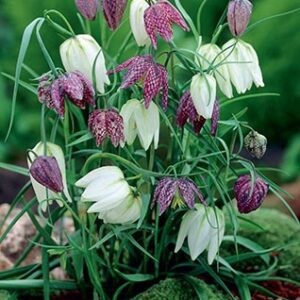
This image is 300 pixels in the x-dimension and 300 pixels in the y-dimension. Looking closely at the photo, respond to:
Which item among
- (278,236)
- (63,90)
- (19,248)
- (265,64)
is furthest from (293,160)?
(63,90)

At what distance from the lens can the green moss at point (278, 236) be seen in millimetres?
1804

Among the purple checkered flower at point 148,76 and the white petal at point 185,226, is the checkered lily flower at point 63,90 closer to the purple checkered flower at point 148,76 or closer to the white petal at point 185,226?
the purple checkered flower at point 148,76

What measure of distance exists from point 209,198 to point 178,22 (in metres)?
0.32

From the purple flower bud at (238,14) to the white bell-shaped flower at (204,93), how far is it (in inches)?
4.6

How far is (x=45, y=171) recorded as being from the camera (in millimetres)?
1241

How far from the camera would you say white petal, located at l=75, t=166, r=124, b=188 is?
1311 millimetres

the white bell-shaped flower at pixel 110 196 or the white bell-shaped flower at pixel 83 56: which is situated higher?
the white bell-shaped flower at pixel 83 56

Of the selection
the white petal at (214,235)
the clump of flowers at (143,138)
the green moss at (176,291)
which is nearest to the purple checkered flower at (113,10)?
the clump of flowers at (143,138)

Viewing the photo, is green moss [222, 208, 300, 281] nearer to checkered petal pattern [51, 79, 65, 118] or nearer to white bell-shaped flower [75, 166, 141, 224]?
white bell-shaped flower [75, 166, 141, 224]

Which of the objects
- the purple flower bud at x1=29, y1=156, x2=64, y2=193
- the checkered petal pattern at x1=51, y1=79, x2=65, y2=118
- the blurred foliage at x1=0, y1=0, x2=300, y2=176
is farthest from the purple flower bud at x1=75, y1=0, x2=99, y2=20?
the blurred foliage at x1=0, y1=0, x2=300, y2=176

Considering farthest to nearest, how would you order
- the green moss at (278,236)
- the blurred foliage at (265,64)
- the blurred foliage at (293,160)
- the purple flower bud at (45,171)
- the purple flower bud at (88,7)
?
1. the blurred foliage at (265,64)
2. the blurred foliage at (293,160)
3. the green moss at (278,236)
4. the purple flower bud at (88,7)
5. the purple flower bud at (45,171)

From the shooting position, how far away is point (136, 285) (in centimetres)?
163

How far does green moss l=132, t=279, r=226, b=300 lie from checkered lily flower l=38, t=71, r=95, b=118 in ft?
1.32

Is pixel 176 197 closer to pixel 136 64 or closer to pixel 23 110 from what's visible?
pixel 136 64
